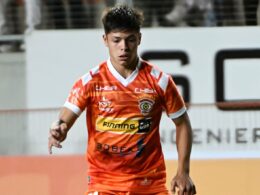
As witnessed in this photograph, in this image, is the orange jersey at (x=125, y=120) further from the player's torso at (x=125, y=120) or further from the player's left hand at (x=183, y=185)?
the player's left hand at (x=183, y=185)

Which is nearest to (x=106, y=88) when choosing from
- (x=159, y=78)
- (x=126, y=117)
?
(x=126, y=117)

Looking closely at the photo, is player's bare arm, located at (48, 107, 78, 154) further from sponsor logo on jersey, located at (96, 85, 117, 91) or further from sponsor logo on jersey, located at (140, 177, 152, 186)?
sponsor logo on jersey, located at (140, 177, 152, 186)

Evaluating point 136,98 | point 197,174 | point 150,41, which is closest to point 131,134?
point 136,98

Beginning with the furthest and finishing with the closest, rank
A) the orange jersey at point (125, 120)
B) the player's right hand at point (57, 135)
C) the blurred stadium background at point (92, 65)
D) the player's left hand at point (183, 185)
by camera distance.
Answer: the blurred stadium background at point (92, 65) → the orange jersey at point (125, 120) → the player's left hand at point (183, 185) → the player's right hand at point (57, 135)

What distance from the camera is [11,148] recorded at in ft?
27.2

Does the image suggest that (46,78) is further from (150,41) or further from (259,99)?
(259,99)

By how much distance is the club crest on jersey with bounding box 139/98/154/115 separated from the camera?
17.0 ft

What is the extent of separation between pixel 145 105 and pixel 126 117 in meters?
0.13

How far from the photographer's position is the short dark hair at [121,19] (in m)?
5.14

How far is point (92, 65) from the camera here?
339 inches

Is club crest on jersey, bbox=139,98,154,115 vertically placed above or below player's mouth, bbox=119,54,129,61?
below

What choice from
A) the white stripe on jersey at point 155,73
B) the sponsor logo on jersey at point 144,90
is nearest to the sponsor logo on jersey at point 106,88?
the sponsor logo on jersey at point 144,90

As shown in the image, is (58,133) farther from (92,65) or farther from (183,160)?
(92,65)

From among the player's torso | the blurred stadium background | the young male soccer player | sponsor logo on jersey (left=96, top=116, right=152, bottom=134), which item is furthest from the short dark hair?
the blurred stadium background
